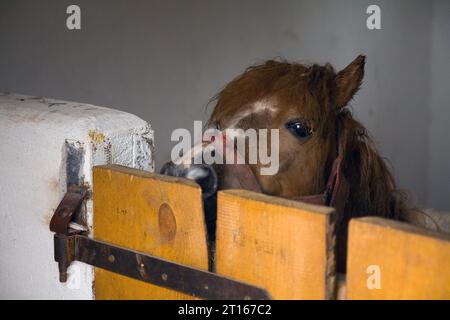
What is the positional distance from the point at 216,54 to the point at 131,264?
3323 millimetres

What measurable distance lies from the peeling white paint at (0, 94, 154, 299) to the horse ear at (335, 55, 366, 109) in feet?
2.28

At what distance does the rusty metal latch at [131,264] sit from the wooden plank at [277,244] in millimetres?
41

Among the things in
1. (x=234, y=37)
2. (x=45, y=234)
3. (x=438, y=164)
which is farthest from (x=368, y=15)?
Result: (x=45, y=234)

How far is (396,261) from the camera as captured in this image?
3.46 feet

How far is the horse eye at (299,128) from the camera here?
6.28ft

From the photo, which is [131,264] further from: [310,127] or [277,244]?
[310,127]

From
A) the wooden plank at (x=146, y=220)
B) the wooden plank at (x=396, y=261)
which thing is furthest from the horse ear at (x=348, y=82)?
the wooden plank at (x=396, y=261)

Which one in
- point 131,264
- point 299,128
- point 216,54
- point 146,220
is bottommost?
point 131,264

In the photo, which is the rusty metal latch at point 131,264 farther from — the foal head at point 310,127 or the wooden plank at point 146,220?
the foal head at point 310,127

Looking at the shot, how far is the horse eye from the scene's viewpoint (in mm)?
1914

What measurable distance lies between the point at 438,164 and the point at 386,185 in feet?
10.1

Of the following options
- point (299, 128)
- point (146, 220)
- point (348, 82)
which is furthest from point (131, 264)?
point (348, 82)

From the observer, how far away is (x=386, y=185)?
81.2 inches
